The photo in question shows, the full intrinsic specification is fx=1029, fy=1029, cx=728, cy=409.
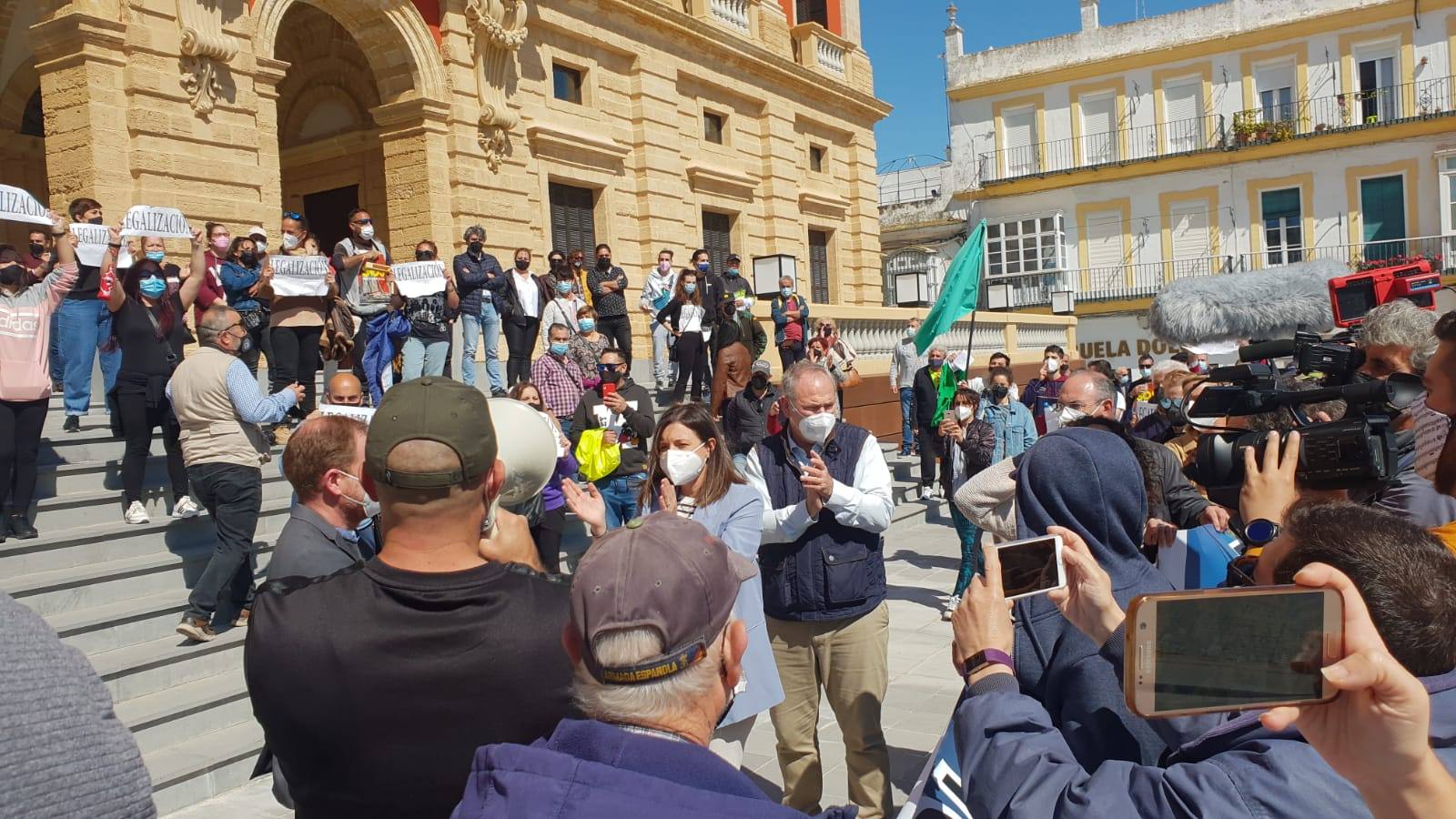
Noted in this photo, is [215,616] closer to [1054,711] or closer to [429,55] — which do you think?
[1054,711]

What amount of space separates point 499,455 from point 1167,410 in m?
4.35

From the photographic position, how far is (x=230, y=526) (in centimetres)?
652

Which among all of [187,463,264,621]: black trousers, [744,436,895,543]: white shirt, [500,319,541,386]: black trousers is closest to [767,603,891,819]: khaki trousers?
[744,436,895,543]: white shirt

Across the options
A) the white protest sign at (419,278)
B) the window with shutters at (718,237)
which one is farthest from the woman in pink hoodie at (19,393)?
the window with shutters at (718,237)

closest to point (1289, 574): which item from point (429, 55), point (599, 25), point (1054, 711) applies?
point (1054, 711)

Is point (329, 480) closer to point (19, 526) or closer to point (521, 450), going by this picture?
point (521, 450)

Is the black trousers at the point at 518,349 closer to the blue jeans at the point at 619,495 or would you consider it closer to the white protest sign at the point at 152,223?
the white protest sign at the point at 152,223

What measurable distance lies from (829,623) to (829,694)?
1.10ft

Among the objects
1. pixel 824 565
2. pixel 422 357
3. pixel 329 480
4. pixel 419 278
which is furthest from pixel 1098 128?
pixel 329 480

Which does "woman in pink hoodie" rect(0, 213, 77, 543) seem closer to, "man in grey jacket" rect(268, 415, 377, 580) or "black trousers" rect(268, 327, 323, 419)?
"black trousers" rect(268, 327, 323, 419)

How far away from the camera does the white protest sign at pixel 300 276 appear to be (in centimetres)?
927

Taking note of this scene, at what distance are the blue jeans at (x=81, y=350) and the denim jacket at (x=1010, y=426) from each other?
737 centimetres

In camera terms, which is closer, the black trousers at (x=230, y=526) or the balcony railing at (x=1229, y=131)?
the black trousers at (x=230, y=526)

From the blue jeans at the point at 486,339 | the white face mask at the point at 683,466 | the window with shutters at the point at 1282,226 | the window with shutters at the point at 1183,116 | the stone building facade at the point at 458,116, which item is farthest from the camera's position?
the window with shutters at the point at 1183,116
